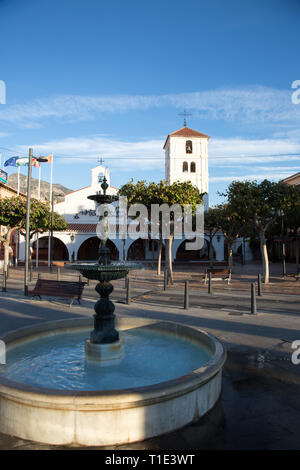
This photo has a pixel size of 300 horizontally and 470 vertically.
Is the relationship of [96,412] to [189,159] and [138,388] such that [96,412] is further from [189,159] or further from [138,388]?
[189,159]

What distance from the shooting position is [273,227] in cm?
3966

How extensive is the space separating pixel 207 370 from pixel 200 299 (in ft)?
31.9

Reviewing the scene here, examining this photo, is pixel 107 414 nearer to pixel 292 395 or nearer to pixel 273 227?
pixel 292 395

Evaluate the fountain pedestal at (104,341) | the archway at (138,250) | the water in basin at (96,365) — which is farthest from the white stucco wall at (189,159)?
the fountain pedestal at (104,341)

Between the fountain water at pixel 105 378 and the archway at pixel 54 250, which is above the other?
the archway at pixel 54 250

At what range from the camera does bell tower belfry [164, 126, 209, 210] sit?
145 ft

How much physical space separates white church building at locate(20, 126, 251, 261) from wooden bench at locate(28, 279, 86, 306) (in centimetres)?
2261

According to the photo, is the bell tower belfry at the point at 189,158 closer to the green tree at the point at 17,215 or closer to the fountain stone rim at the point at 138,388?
the green tree at the point at 17,215

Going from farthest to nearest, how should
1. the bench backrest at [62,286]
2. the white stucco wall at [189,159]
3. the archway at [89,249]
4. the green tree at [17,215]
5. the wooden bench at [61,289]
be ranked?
the white stucco wall at [189,159], the archway at [89,249], the green tree at [17,215], the bench backrest at [62,286], the wooden bench at [61,289]

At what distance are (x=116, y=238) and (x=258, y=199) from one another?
69.8 feet

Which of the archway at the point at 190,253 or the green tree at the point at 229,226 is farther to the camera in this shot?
the archway at the point at 190,253

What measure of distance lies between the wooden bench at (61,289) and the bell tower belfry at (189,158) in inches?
1312

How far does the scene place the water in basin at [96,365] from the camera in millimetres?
4809
